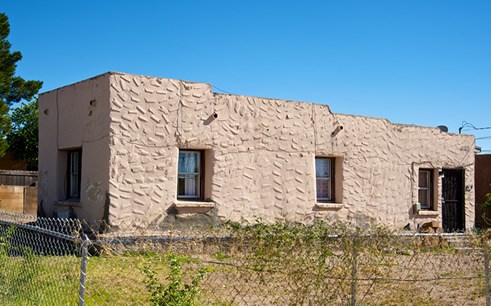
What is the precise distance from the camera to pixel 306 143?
14805mm

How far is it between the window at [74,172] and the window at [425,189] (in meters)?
9.75

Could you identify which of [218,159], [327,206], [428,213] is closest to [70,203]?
[218,159]

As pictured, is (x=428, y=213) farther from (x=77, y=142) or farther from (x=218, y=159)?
(x=77, y=142)

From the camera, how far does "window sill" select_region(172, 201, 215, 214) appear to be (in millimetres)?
12797

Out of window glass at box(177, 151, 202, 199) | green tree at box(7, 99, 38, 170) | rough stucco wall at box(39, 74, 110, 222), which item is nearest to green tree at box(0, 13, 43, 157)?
green tree at box(7, 99, 38, 170)

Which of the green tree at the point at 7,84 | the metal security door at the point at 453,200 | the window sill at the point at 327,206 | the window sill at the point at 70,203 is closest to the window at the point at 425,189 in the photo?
the metal security door at the point at 453,200

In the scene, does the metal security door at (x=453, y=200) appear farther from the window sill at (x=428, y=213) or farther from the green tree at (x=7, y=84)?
the green tree at (x=7, y=84)

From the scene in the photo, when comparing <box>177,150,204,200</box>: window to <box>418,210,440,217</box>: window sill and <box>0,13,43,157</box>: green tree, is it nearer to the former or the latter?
<box>418,210,440,217</box>: window sill

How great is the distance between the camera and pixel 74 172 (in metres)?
14.2

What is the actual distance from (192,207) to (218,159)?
1.26m

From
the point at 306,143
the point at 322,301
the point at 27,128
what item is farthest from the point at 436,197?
the point at 27,128

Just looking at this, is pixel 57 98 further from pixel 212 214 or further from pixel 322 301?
pixel 322 301

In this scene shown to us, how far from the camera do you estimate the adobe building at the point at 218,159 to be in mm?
12344

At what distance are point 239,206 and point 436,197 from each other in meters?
6.85
